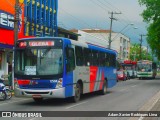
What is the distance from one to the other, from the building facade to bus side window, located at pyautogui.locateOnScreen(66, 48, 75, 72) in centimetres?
1008

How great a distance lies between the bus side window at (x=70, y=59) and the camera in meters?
18.4

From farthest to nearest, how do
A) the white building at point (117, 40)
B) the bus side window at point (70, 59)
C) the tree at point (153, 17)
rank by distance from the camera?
1. the white building at point (117, 40)
2. the tree at point (153, 17)
3. the bus side window at point (70, 59)

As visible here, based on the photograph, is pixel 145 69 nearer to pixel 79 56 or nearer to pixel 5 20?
pixel 5 20

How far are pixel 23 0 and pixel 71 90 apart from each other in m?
20.0

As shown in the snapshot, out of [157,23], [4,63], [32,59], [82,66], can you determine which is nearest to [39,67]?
[32,59]

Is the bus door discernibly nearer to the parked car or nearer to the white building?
the parked car

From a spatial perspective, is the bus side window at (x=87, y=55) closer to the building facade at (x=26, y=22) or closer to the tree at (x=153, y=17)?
the building facade at (x=26, y=22)

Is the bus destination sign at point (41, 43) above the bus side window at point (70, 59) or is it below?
above

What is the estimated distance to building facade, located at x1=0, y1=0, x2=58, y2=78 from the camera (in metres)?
33.6

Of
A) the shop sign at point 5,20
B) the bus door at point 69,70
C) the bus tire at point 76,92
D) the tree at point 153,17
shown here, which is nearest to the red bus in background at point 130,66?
the tree at point 153,17

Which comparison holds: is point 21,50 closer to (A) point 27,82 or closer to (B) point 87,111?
(A) point 27,82

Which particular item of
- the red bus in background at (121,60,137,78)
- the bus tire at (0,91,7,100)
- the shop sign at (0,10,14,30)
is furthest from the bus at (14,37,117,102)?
the red bus in background at (121,60,137,78)

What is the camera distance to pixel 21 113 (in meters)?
14.9

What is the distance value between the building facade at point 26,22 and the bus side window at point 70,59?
10082 millimetres
